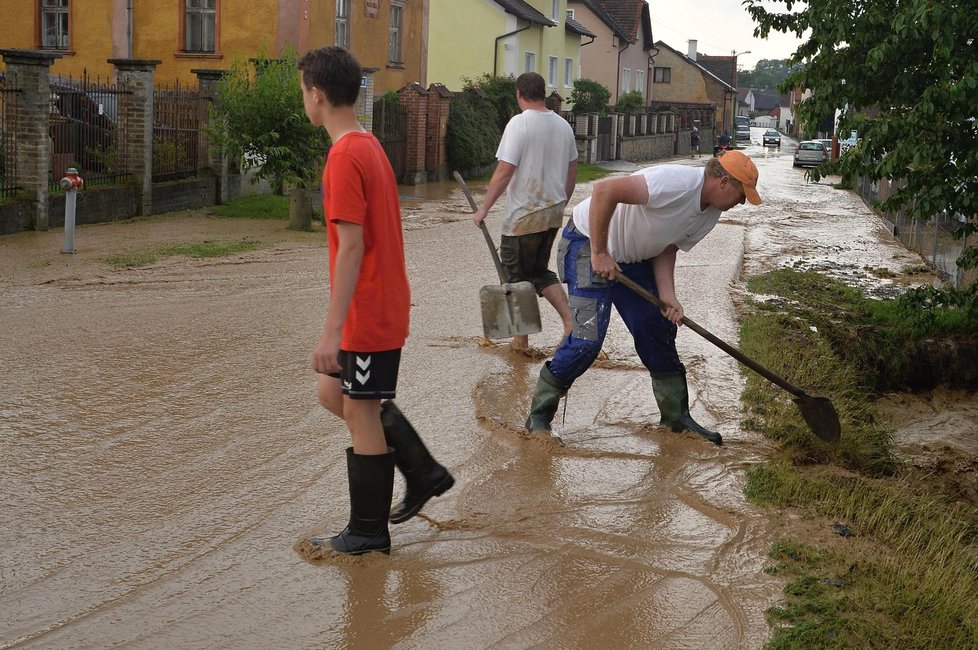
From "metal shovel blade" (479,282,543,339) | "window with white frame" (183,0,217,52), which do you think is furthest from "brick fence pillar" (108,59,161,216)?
"metal shovel blade" (479,282,543,339)

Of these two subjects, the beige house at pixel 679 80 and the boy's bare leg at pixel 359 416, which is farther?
the beige house at pixel 679 80

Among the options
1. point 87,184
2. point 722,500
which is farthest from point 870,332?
point 87,184

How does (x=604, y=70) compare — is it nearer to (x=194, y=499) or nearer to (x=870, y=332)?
(x=870, y=332)

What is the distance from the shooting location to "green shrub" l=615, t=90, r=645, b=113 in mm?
53050

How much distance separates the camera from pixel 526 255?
789cm

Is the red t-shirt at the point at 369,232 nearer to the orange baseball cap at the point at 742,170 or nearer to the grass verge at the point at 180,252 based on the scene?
the orange baseball cap at the point at 742,170

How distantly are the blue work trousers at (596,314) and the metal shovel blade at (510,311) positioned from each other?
37 centimetres

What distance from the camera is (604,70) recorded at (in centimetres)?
5784

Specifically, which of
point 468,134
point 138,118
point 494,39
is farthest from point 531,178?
point 494,39

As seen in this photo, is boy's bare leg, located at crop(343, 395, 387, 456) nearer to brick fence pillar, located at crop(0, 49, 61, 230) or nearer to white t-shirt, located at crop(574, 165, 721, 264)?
white t-shirt, located at crop(574, 165, 721, 264)

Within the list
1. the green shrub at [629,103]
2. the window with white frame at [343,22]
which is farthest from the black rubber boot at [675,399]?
the green shrub at [629,103]

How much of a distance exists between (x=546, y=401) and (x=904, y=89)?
5.45 m

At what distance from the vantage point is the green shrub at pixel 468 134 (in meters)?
29.1

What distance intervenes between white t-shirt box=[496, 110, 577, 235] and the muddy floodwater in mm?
1011
